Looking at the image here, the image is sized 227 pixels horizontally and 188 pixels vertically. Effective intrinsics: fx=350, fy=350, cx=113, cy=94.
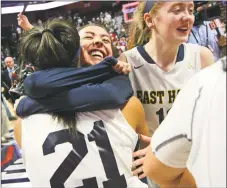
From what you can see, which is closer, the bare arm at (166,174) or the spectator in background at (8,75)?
the bare arm at (166,174)

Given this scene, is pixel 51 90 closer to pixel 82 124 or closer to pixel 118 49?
pixel 82 124

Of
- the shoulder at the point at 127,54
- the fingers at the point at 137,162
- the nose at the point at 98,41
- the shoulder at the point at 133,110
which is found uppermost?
the nose at the point at 98,41

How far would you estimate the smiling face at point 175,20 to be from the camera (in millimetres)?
923

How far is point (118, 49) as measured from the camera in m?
1.03

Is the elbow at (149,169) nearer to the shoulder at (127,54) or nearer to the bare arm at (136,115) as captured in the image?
the bare arm at (136,115)

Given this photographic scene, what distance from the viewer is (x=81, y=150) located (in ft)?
3.03

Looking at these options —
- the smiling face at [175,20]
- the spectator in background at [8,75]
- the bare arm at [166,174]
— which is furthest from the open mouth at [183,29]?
the spectator in background at [8,75]

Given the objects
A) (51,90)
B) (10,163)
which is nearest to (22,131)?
(51,90)

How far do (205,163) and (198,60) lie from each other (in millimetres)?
445

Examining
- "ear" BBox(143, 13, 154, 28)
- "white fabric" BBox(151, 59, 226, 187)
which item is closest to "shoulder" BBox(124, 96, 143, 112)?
"ear" BBox(143, 13, 154, 28)

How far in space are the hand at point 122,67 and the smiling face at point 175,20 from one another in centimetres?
13

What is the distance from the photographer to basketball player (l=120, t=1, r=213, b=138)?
3.14ft

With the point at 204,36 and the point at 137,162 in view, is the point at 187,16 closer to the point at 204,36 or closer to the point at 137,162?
the point at 204,36

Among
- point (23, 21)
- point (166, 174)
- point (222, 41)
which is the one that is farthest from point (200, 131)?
point (23, 21)
